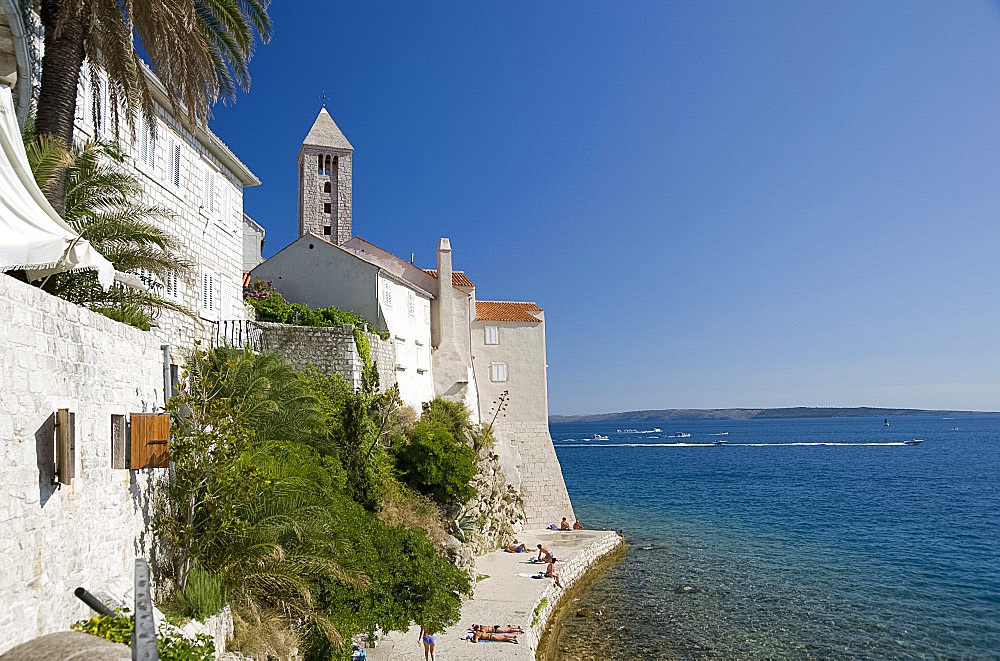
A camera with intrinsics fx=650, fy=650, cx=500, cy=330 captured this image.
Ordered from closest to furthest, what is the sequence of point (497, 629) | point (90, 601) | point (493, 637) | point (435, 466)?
point (90, 601) → point (493, 637) → point (497, 629) → point (435, 466)

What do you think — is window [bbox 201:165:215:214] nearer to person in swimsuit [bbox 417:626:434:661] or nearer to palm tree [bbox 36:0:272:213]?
palm tree [bbox 36:0:272:213]

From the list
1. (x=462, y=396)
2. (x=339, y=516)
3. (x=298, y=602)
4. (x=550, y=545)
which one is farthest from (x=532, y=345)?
(x=298, y=602)

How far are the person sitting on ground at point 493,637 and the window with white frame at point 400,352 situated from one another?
37.1 ft

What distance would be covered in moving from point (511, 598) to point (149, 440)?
55.9ft

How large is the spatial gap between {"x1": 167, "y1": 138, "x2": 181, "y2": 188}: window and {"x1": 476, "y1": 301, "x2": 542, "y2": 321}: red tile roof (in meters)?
21.0

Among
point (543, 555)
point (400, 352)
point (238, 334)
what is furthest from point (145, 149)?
point (543, 555)

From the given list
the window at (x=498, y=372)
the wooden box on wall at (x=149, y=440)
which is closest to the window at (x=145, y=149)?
the wooden box on wall at (x=149, y=440)

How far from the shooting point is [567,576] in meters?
28.1

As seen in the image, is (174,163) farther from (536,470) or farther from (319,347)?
(536,470)

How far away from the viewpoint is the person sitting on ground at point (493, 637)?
1903 cm

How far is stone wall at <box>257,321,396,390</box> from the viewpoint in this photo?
21.3 metres

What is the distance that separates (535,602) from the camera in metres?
22.8

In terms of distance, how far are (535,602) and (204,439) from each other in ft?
53.8

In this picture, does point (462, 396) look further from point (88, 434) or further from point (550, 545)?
point (88, 434)
